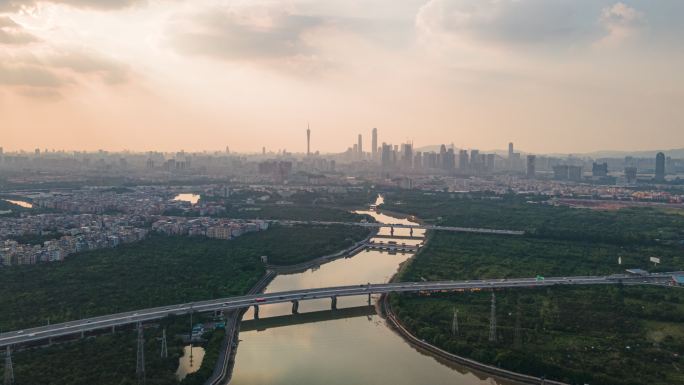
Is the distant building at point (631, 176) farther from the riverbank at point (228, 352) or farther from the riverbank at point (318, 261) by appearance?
the riverbank at point (228, 352)

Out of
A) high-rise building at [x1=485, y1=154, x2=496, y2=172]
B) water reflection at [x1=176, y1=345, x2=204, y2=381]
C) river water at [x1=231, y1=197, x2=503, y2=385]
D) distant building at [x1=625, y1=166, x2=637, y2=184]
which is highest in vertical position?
high-rise building at [x1=485, y1=154, x2=496, y2=172]

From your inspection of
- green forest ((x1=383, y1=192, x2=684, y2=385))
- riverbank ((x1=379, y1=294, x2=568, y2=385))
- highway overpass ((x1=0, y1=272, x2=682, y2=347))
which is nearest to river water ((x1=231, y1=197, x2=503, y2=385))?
riverbank ((x1=379, y1=294, x2=568, y2=385))

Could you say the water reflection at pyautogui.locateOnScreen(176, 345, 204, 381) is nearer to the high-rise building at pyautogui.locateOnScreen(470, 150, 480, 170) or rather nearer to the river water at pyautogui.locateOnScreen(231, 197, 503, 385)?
the river water at pyautogui.locateOnScreen(231, 197, 503, 385)

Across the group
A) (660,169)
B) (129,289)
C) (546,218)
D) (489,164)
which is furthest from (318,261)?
(489,164)

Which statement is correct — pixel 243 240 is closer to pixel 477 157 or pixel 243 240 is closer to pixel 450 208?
pixel 450 208

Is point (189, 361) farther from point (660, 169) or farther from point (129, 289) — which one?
point (660, 169)

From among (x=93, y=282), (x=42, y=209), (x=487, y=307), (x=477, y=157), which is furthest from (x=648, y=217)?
(x=477, y=157)

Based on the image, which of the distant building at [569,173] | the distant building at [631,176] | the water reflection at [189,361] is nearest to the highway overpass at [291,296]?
the water reflection at [189,361]
